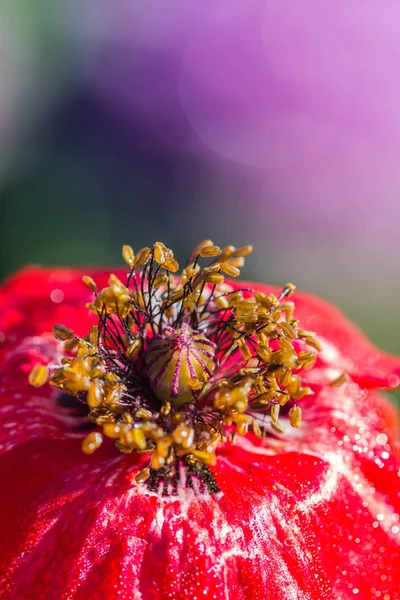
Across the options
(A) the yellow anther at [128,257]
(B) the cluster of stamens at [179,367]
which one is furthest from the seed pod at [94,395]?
(A) the yellow anther at [128,257]

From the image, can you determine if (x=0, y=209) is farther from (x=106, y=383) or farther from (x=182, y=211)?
(x=106, y=383)

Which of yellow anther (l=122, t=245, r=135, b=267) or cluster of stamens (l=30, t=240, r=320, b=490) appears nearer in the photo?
cluster of stamens (l=30, t=240, r=320, b=490)

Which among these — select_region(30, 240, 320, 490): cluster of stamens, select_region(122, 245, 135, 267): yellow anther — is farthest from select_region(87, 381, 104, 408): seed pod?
select_region(122, 245, 135, 267): yellow anther

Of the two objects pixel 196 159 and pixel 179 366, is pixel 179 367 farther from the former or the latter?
pixel 196 159

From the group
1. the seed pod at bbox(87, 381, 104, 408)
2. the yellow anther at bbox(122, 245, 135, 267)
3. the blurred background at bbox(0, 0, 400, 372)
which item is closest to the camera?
the seed pod at bbox(87, 381, 104, 408)

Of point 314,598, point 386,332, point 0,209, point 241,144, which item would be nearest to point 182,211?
point 241,144

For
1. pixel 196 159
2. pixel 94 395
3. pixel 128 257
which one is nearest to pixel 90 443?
pixel 94 395

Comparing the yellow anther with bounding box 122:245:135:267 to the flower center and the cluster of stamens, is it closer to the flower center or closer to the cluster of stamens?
the cluster of stamens

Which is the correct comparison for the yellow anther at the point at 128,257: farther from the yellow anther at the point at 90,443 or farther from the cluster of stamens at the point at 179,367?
the yellow anther at the point at 90,443
